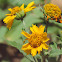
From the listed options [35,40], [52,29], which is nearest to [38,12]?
[52,29]

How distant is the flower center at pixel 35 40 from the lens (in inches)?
41.0

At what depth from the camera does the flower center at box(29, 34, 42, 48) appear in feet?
3.42

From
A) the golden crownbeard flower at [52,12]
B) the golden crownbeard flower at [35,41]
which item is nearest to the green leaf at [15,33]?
the golden crownbeard flower at [52,12]

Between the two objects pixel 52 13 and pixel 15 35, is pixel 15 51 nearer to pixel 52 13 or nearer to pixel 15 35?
pixel 15 35

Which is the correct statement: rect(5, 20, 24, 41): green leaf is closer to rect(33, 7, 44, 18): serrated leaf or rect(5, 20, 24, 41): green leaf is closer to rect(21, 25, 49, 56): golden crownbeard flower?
rect(33, 7, 44, 18): serrated leaf

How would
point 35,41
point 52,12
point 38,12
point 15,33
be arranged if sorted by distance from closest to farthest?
point 35,41 < point 52,12 < point 15,33 < point 38,12

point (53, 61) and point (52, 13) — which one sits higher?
point (52, 13)

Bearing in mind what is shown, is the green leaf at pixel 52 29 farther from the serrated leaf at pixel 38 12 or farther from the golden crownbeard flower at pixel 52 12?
the golden crownbeard flower at pixel 52 12

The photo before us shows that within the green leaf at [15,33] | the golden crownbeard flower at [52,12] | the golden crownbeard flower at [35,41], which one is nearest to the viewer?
the golden crownbeard flower at [35,41]

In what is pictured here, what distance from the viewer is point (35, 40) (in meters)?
1.06

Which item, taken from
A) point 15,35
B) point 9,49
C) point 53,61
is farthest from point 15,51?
point 53,61

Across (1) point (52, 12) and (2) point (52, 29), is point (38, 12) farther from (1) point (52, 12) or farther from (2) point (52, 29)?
(1) point (52, 12)

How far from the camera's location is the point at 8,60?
2281mm

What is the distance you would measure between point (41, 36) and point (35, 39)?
0.05 m
